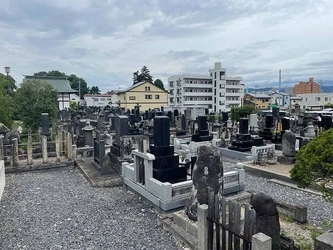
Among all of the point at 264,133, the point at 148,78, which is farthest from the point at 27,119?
the point at 148,78

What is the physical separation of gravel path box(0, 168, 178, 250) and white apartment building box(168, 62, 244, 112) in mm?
48741

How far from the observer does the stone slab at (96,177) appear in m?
8.34

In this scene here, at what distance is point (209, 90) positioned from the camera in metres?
58.8

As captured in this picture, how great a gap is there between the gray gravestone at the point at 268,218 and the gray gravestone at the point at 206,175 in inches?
45.6

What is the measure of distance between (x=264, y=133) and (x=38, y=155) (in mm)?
12164

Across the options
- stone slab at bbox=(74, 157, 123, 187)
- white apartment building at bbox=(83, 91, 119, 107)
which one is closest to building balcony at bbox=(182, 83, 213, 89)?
white apartment building at bbox=(83, 91, 119, 107)

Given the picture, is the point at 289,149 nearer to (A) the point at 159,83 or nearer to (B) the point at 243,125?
(B) the point at 243,125

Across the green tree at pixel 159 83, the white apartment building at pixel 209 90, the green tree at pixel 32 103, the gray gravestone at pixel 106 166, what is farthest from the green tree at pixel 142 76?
the gray gravestone at pixel 106 166

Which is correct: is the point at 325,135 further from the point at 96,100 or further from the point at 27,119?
the point at 96,100

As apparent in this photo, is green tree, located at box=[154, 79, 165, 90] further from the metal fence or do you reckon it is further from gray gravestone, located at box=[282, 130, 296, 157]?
the metal fence

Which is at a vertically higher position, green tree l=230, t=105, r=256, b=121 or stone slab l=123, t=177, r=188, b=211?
green tree l=230, t=105, r=256, b=121

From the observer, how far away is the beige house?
51281mm

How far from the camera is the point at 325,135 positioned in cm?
412

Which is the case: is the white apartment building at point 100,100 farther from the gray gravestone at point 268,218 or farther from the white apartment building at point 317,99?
the gray gravestone at point 268,218
